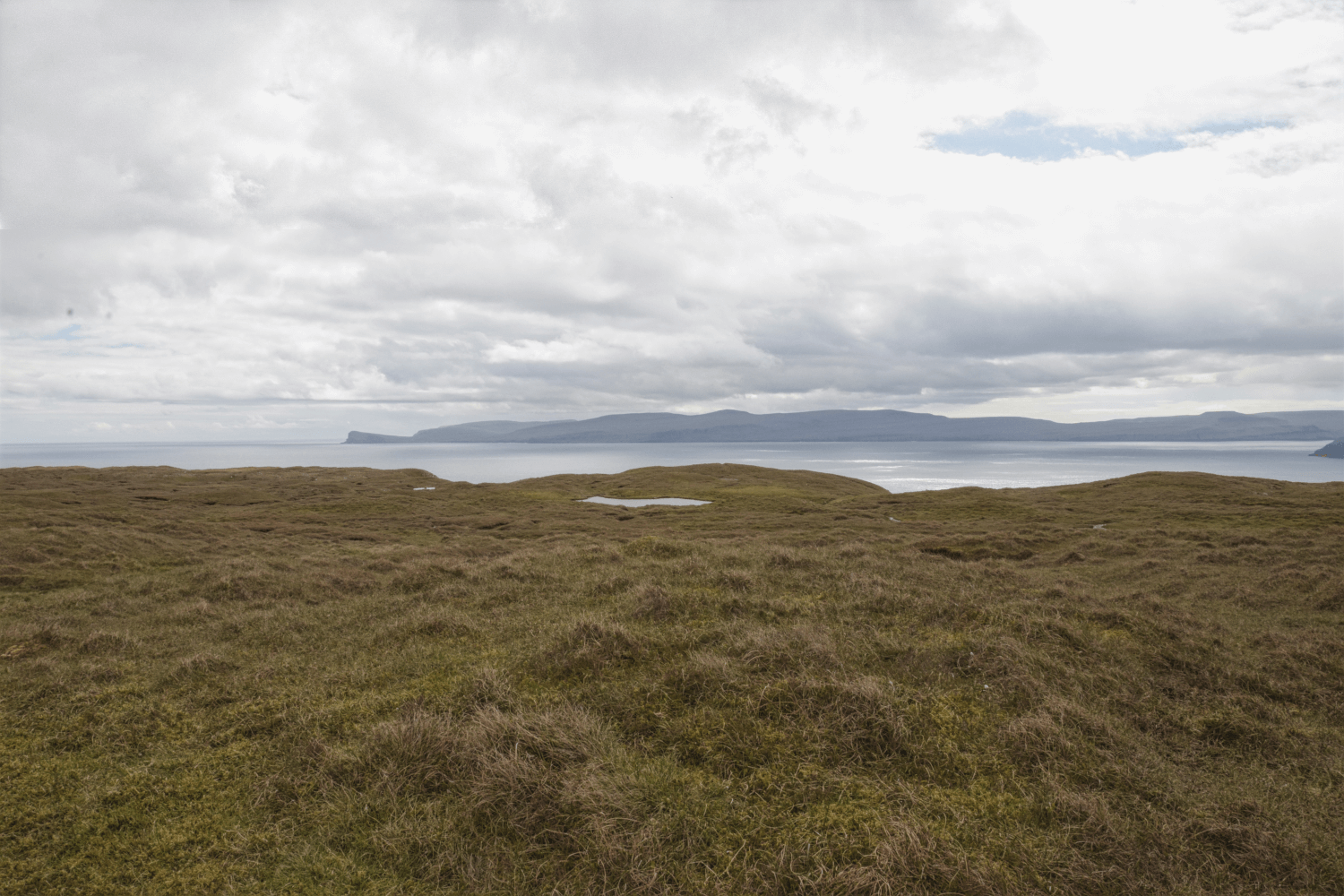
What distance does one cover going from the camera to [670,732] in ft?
34.0

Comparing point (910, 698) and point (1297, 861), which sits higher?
point (910, 698)

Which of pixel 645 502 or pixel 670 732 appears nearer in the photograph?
pixel 670 732

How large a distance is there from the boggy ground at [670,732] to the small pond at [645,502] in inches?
2366

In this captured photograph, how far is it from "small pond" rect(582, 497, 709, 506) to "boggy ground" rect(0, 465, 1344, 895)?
197ft

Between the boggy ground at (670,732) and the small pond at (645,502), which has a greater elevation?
the boggy ground at (670,732)

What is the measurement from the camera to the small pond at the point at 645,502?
274 ft

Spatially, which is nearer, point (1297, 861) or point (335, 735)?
point (1297, 861)

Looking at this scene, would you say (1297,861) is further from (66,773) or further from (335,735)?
(66,773)

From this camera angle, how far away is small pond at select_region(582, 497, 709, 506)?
274ft

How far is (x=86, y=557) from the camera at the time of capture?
2789 cm

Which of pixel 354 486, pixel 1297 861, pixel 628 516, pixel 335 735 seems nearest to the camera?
pixel 1297 861

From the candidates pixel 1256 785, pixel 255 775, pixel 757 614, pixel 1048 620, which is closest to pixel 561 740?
pixel 255 775

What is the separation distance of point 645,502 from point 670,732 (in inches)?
3096

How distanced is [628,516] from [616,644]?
55968mm
